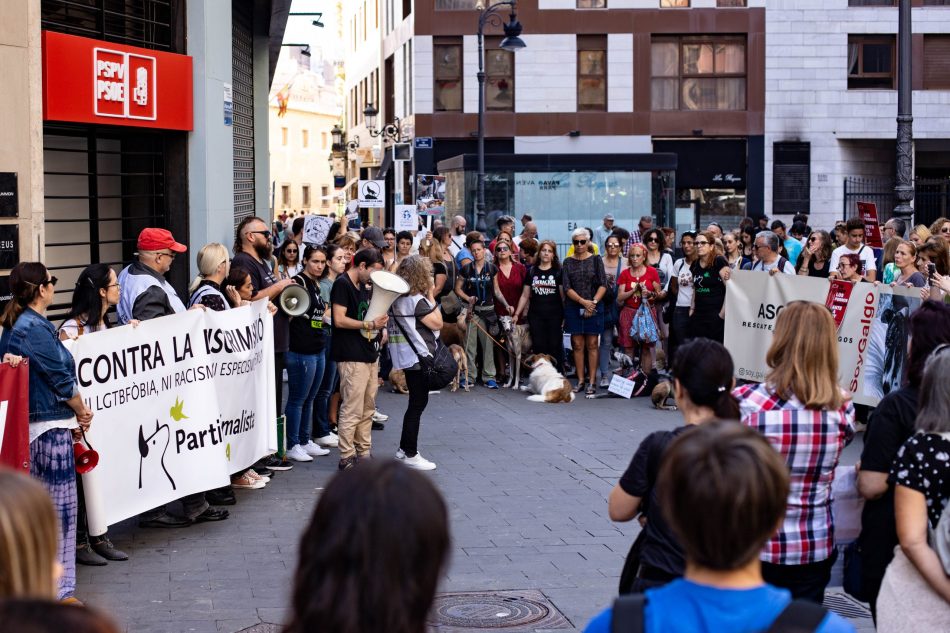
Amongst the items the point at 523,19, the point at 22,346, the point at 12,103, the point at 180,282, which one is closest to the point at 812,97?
the point at 523,19

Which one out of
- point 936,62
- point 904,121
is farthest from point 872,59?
point 904,121

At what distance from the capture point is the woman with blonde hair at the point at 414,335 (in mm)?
10586

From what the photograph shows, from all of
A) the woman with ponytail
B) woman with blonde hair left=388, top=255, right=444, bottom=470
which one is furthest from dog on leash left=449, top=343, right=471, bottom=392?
the woman with ponytail

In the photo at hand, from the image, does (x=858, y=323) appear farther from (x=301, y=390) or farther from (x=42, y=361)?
(x=42, y=361)

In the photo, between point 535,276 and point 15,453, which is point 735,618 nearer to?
point 15,453

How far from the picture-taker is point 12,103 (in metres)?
9.75

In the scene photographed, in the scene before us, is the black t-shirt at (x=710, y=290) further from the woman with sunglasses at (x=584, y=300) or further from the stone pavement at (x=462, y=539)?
the stone pavement at (x=462, y=539)

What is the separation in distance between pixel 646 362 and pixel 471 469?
205 inches

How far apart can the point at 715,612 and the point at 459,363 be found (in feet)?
42.8

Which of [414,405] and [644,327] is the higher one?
[644,327]

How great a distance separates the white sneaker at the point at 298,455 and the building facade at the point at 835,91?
31420mm

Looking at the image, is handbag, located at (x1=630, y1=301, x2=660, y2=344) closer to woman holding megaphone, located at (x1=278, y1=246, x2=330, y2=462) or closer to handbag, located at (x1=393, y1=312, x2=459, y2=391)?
woman holding megaphone, located at (x1=278, y1=246, x2=330, y2=462)

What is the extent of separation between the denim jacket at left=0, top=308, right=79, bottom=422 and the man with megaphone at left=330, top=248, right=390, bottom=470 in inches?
143

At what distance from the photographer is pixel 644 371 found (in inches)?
614
